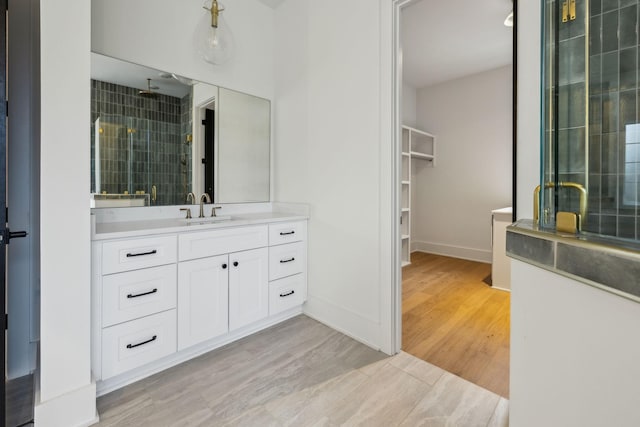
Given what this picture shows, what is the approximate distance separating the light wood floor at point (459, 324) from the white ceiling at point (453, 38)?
2603mm

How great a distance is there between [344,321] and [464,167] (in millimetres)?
3482

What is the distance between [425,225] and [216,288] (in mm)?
4060

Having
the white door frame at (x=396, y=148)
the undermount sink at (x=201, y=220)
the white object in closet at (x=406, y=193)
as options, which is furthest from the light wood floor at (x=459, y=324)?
the undermount sink at (x=201, y=220)

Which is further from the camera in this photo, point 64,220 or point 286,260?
point 286,260

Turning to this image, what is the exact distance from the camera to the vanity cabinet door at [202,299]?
1.78 meters

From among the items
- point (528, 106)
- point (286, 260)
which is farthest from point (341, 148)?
point (528, 106)

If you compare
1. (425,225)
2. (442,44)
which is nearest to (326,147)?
(442,44)

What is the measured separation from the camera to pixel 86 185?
4.42ft

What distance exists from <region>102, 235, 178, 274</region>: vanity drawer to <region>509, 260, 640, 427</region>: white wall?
66.8 inches

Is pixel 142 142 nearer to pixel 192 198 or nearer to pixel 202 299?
pixel 192 198

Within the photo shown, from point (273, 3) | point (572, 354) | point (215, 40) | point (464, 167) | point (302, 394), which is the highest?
point (273, 3)

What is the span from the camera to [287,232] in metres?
2.38

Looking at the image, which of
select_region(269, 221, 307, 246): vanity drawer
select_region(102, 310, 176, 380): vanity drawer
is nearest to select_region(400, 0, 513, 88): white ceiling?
select_region(269, 221, 307, 246): vanity drawer

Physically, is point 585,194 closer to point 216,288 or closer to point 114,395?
point 216,288
